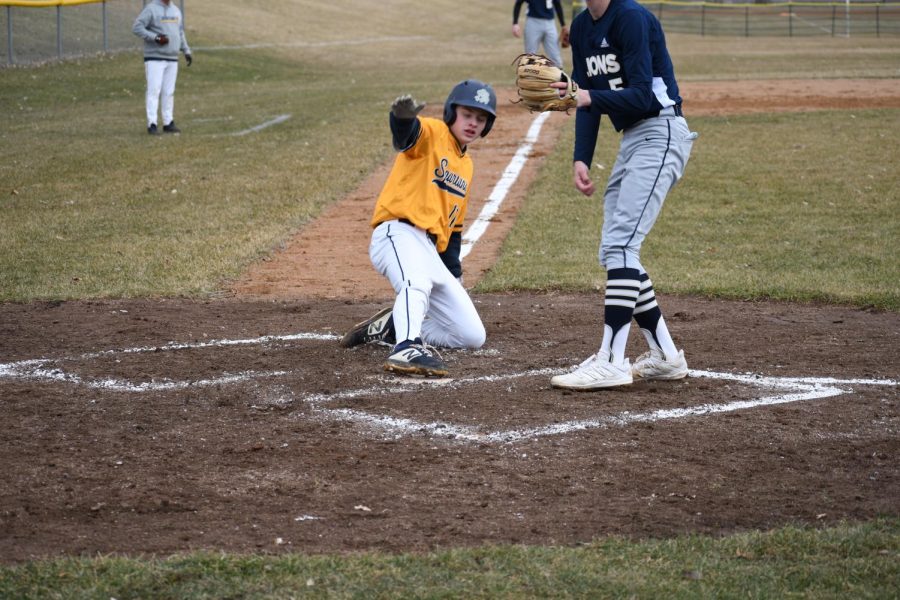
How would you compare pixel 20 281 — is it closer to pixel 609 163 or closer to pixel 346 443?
pixel 346 443

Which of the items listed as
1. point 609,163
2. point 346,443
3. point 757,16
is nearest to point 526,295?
point 346,443

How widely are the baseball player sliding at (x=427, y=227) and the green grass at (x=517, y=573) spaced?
2.42 meters

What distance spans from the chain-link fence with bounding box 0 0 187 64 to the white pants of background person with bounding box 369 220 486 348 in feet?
59.7

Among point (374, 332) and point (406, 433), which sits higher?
point (374, 332)

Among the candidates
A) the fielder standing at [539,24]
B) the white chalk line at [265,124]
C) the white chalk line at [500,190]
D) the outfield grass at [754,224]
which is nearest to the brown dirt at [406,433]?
the outfield grass at [754,224]

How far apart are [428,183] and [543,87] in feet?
3.54

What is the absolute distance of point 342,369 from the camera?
20.8 ft

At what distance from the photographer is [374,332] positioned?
6.75 m

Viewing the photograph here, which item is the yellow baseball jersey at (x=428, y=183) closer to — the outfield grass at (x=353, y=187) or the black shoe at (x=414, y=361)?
the black shoe at (x=414, y=361)

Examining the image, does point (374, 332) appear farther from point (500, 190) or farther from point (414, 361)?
point (500, 190)

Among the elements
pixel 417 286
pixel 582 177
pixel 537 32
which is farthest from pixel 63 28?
pixel 582 177

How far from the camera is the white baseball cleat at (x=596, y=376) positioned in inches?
231

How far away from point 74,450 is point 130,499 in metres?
0.73

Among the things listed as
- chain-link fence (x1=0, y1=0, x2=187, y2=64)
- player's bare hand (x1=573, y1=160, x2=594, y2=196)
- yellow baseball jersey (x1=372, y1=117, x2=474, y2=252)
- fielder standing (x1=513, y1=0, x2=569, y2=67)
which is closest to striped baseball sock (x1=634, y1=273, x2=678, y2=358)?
player's bare hand (x1=573, y1=160, x2=594, y2=196)
